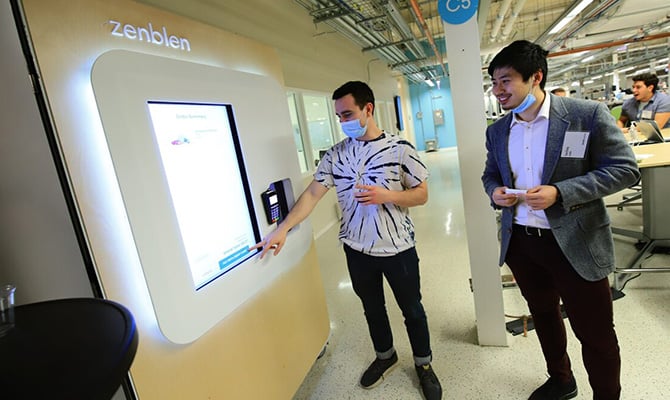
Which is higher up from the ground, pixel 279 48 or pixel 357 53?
pixel 357 53

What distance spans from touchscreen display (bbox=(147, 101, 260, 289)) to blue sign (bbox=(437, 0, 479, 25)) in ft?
4.09

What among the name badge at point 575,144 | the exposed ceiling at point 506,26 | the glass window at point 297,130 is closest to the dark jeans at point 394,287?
the name badge at point 575,144

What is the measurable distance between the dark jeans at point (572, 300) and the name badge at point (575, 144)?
329 millimetres

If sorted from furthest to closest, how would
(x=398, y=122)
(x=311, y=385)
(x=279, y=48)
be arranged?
(x=398, y=122), (x=279, y=48), (x=311, y=385)

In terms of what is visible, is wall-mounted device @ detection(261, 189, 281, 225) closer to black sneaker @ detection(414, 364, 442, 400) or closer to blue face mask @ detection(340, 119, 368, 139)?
blue face mask @ detection(340, 119, 368, 139)

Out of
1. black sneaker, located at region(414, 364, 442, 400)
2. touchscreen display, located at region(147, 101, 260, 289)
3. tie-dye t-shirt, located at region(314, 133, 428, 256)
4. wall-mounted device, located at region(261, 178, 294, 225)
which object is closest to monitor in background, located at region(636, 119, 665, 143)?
tie-dye t-shirt, located at region(314, 133, 428, 256)

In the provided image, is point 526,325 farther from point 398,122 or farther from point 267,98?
point 398,122

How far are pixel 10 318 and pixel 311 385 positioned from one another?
1.87 metres

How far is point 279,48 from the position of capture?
4570 mm

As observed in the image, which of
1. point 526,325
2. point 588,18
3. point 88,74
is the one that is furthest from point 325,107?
point 88,74

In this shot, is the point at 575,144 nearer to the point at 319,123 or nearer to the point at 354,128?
the point at 354,128

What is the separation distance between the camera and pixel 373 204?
167cm

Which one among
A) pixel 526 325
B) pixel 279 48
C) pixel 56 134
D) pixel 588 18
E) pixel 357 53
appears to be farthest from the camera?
pixel 357 53

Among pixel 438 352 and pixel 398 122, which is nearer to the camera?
pixel 438 352
